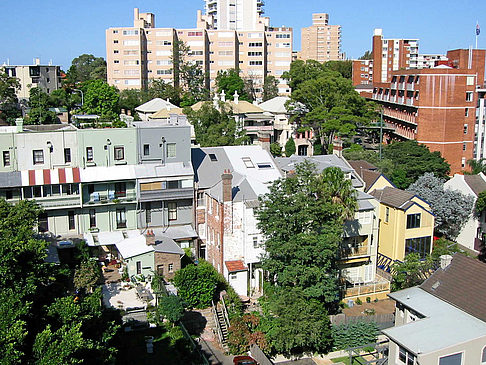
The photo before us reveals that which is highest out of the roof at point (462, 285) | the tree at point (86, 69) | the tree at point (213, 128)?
the tree at point (86, 69)

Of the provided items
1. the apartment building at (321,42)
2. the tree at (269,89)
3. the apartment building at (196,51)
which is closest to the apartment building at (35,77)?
the apartment building at (196,51)

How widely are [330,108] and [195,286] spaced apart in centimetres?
4501

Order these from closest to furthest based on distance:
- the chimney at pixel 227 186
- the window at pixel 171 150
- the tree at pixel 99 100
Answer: the chimney at pixel 227 186 → the window at pixel 171 150 → the tree at pixel 99 100

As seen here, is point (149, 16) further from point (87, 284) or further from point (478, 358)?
point (478, 358)

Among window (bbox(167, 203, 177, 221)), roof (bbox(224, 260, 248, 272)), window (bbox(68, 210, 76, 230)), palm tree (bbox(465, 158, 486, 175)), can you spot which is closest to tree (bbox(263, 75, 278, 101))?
palm tree (bbox(465, 158, 486, 175))

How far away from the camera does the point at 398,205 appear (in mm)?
44062

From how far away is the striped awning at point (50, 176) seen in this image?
132ft

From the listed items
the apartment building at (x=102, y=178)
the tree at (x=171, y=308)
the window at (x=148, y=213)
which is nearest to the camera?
the tree at (x=171, y=308)

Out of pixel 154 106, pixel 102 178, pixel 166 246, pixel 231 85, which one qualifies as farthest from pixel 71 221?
pixel 231 85

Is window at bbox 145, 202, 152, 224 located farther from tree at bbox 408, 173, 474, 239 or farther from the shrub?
tree at bbox 408, 173, 474, 239

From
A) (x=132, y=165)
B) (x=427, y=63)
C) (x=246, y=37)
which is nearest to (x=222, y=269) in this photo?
(x=132, y=165)

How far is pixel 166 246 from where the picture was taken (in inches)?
1575

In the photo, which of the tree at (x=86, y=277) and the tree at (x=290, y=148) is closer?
the tree at (x=86, y=277)

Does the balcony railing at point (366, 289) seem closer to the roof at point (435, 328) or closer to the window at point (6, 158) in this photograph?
the roof at point (435, 328)
